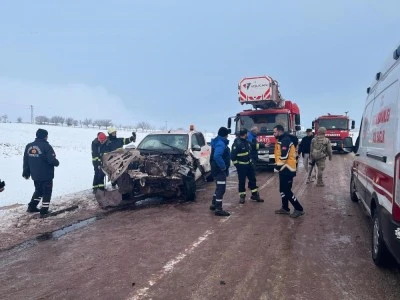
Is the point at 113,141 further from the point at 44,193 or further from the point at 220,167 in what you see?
the point at 220,167

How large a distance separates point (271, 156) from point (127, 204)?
21.8 ft

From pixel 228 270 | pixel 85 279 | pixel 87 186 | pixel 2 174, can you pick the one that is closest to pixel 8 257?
pixel 85 279

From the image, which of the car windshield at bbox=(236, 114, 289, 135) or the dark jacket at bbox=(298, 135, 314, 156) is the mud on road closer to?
the dark jacket at bbox=(298, 135, 314, 156)

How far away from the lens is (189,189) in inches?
328

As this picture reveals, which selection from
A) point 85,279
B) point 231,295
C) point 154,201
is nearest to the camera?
point 231,295

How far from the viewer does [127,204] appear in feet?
27.4

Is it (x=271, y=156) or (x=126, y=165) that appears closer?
(x=126, y=165)

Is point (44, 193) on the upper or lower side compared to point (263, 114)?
lower

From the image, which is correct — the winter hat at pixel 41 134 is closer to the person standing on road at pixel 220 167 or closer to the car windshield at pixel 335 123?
the person standing on road at pixel 220 167

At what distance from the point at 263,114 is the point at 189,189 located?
644cm

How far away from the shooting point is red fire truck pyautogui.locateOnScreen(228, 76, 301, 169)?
43.4 feet

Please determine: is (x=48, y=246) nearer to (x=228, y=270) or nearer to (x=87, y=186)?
(x=228, y=270)

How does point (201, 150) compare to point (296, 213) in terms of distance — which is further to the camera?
point (201, 150)

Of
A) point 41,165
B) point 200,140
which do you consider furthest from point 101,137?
point 200,140
